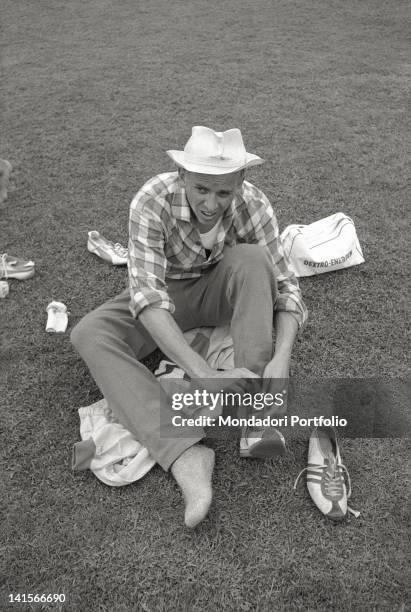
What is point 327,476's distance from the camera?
240 centimetres

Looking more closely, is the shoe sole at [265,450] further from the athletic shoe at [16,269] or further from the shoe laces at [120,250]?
the athletic shoe at [16,269]

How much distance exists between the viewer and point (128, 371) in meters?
2.51

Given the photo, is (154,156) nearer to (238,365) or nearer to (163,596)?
(238,365)

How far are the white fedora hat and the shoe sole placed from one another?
1213 mm

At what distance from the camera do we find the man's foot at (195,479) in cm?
221

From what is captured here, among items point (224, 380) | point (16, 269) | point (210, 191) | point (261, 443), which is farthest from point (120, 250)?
point (261, 443)

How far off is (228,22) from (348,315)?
741 cm

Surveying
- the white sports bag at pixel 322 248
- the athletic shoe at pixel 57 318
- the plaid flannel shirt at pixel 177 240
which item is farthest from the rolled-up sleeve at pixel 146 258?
the white sports bag at pixel 322 248

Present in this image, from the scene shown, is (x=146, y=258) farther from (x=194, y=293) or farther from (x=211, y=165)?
(x=211, y=165)

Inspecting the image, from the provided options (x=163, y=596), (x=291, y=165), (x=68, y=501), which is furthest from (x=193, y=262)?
(x=291, y=165)

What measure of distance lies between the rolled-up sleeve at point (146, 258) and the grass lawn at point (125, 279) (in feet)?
2.08

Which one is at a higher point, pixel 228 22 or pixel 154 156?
pixel 228 22

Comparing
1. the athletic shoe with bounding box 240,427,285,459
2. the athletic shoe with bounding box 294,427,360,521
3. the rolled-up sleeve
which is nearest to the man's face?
the rolled-up sleeve

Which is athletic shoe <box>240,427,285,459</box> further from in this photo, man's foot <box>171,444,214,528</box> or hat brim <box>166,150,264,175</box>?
hat brim <box>166,150,264,175</box>
